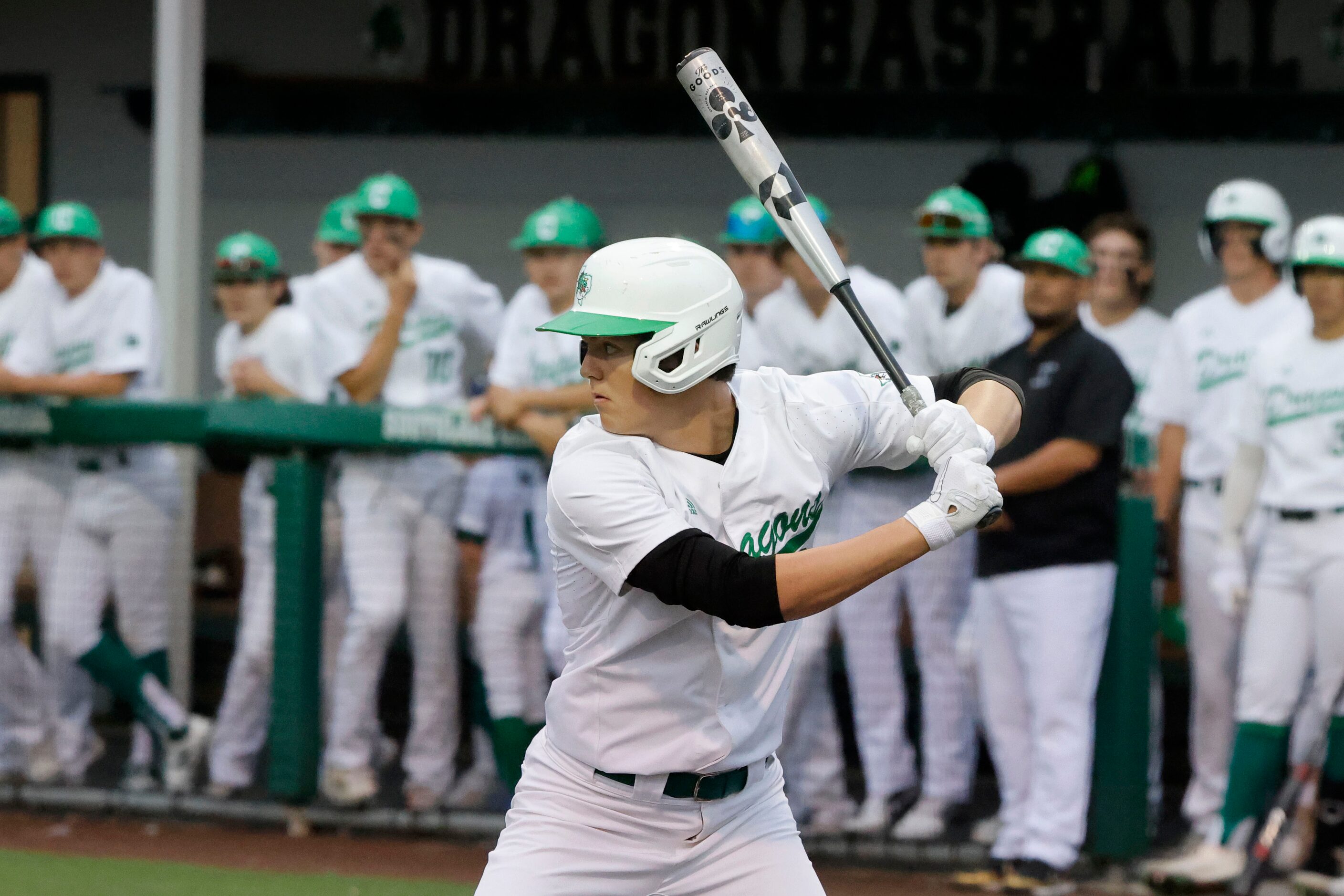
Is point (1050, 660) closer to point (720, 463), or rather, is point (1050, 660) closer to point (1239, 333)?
point (1239, 333)

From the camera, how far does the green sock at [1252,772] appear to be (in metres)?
4.64

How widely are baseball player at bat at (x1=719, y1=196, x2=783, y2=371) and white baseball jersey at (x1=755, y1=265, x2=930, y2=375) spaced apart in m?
0.11

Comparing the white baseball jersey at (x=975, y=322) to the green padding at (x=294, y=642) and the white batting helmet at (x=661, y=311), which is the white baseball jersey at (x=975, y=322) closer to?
the green padding at (x=294, y=642)

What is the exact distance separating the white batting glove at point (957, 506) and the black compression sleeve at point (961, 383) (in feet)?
1.55

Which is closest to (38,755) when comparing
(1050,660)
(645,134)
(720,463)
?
(1050,660)

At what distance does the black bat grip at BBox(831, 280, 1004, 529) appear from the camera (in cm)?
287

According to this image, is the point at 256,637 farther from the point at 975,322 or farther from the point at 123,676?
the point at 975,322

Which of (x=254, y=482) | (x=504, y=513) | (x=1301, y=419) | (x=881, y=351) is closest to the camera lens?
(x=881, y=351)

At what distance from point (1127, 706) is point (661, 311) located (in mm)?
2532

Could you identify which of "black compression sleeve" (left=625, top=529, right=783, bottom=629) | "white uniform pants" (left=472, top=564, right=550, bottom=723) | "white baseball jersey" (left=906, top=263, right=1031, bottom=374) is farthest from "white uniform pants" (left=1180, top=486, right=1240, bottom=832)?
"black compression sleeve" (left=625, top=529, right=783, bottom=629)

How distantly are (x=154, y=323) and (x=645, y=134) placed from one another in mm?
3379

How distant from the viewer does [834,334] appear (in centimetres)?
533

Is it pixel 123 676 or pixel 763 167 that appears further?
pixel 123 676

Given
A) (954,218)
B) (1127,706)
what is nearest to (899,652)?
(1127,706)
